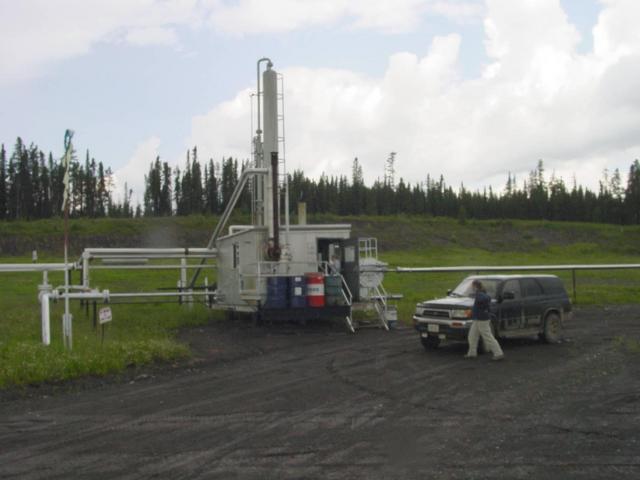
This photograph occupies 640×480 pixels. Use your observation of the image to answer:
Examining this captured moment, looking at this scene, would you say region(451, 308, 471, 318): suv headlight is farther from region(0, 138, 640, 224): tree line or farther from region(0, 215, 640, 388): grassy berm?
region(0, 138, 640, 224): tree line

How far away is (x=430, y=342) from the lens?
16.6 meters

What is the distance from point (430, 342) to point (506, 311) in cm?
193

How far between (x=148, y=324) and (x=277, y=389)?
10.4 metres

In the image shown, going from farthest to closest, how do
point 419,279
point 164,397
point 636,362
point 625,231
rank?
point 625,231 < point 419,279 < point 636,362 < point 164,397

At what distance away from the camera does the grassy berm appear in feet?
45.5

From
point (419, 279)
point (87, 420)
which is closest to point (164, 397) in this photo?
point (87, 420)

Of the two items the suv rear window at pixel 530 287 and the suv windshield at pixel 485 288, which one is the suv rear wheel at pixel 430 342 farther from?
the suv rear window at pixel 530 287

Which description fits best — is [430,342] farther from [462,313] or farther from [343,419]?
[343,419]

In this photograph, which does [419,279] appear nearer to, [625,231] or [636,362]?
[636,362]

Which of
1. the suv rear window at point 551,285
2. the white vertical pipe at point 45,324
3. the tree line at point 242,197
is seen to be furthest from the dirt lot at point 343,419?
the tree line at point 242,197

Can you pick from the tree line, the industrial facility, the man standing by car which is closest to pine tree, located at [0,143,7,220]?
the tree line

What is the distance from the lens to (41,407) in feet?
35.1

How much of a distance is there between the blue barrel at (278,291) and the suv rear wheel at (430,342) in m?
5.66

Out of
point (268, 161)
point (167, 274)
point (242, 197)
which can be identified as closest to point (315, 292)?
point (268, 161)
